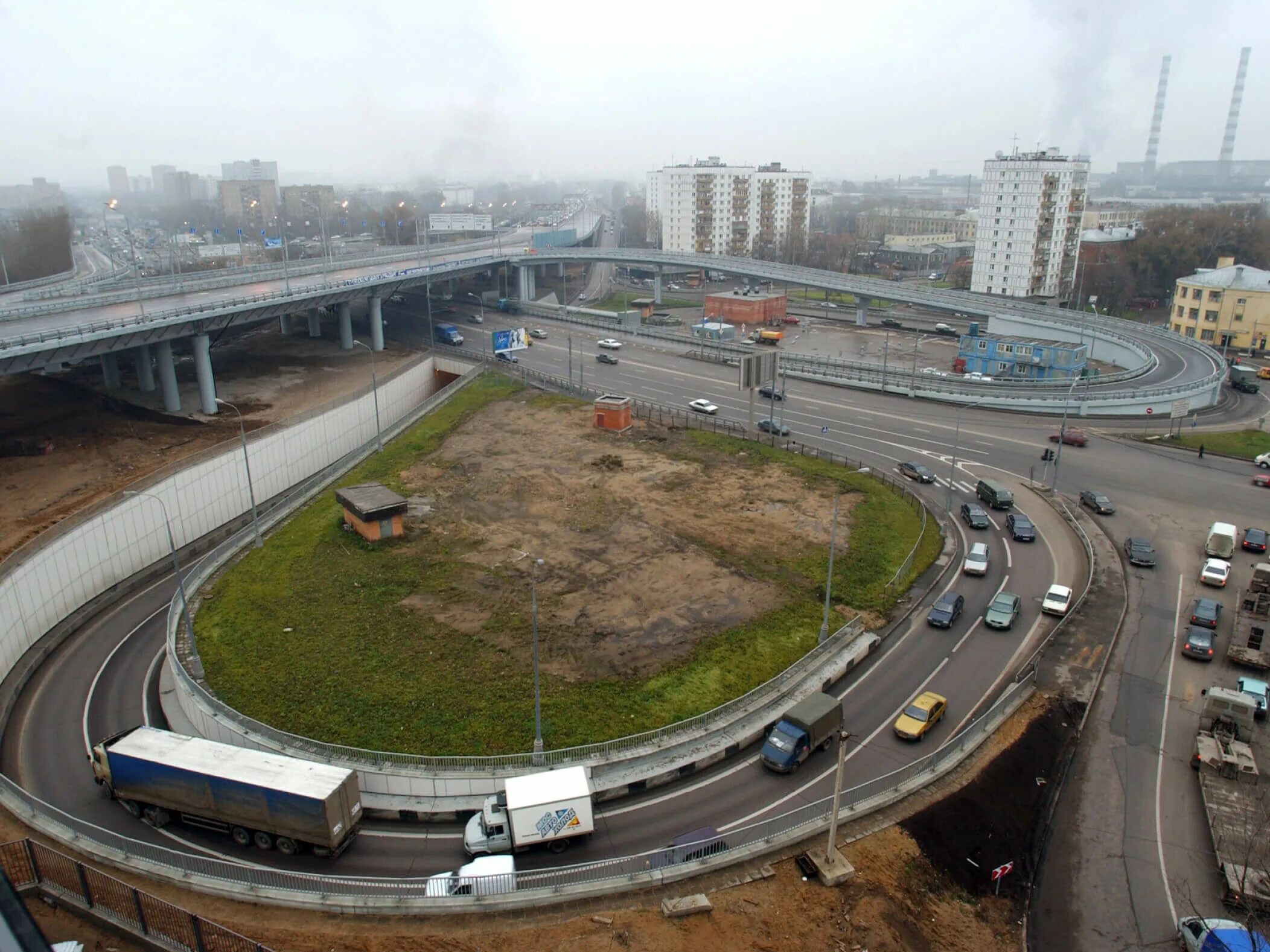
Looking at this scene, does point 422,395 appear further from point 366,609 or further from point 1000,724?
point 1000,724

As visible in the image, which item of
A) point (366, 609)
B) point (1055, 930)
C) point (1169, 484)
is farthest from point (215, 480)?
point (1169, 484)

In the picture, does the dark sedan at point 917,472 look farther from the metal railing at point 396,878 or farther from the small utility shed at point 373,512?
the small utility shed at point 373,512

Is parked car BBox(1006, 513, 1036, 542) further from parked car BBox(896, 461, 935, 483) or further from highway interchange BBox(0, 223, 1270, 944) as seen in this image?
parked car BBox(896, 461, 935, 483)

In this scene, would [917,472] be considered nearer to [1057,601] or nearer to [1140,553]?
[1140,553]

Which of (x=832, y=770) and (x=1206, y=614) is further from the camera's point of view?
(x=1206, y=614)

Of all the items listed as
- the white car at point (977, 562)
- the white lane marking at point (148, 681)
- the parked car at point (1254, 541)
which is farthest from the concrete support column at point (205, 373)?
the parked car at point (1254, 541)

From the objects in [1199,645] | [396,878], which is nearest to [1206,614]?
[1199,645]
